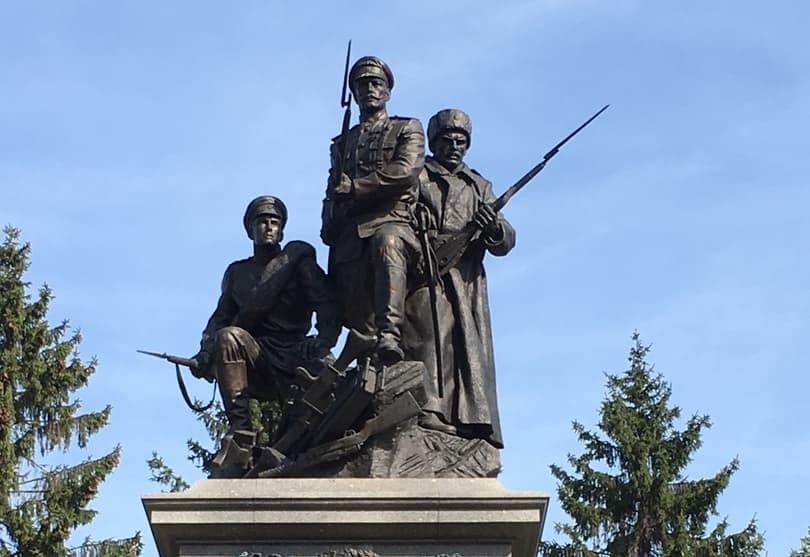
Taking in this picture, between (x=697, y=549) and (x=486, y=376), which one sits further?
(x=697, y=549)

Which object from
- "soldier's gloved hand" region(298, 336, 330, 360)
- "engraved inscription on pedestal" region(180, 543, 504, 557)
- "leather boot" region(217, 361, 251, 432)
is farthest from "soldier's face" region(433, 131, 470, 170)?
"engraved inscription on pedestal" region(180, 543, 504, 557)

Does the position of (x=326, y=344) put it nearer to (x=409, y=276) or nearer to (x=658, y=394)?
(x=409, y=276)

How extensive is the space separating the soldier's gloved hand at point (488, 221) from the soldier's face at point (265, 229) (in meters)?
1.36

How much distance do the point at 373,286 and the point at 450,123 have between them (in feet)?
5.12

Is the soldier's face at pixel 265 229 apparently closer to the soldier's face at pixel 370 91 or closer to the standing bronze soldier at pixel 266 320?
the standing bronze soldier at pixel 266 320

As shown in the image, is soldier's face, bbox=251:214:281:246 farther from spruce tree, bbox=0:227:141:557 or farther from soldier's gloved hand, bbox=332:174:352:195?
spruce tree, bbox=0:227:141:557

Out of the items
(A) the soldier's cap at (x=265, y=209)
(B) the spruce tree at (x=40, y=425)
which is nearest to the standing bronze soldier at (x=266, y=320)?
(A) the soldier's cap at (x=265, y=209)

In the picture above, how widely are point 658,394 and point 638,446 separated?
1.40 meters

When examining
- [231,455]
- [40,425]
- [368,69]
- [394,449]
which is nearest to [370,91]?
[368,69]

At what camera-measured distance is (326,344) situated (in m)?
13.2

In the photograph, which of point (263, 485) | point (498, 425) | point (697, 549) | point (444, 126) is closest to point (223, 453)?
point (263, 485)

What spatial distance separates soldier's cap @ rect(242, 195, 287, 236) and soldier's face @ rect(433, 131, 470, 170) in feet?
4.15

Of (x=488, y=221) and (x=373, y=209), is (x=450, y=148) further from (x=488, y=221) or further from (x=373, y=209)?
(x=373, y=209)

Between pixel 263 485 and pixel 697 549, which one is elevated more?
pixel 697 549
